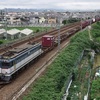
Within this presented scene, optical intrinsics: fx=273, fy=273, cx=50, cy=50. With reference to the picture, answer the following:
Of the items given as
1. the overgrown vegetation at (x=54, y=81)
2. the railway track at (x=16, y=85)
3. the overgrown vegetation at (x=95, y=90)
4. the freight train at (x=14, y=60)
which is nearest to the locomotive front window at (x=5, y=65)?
the freight train at (x=14, y=60)

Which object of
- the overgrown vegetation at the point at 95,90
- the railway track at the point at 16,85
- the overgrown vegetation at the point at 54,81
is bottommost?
the overgrown vegetation at the point at 95,90

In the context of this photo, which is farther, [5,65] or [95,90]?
[95,90]

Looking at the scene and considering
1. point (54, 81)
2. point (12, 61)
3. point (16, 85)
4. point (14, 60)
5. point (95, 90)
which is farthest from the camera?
point (95, 90)

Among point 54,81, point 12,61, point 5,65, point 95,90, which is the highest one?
point 12,61

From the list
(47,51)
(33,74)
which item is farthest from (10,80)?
(47,51)

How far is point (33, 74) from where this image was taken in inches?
1252

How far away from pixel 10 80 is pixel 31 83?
261 cm

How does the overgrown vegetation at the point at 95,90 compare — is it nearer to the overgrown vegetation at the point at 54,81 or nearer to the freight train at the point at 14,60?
the overgrown vegetation at the point at 54,81

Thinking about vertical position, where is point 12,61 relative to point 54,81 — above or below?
above

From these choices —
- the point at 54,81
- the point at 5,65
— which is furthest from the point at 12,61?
the point at 54,81

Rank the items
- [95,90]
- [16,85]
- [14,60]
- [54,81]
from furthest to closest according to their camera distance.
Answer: [95,90] < [14,60] < [16,85] < [54,81]

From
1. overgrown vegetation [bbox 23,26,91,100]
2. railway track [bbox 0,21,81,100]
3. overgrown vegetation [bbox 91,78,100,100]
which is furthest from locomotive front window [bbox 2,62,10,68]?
overgrown vegetation [bbox 91,78,100,100]

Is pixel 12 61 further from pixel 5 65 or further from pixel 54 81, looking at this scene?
pixel 54 81

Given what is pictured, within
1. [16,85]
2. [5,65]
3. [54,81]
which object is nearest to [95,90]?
[54,81]
